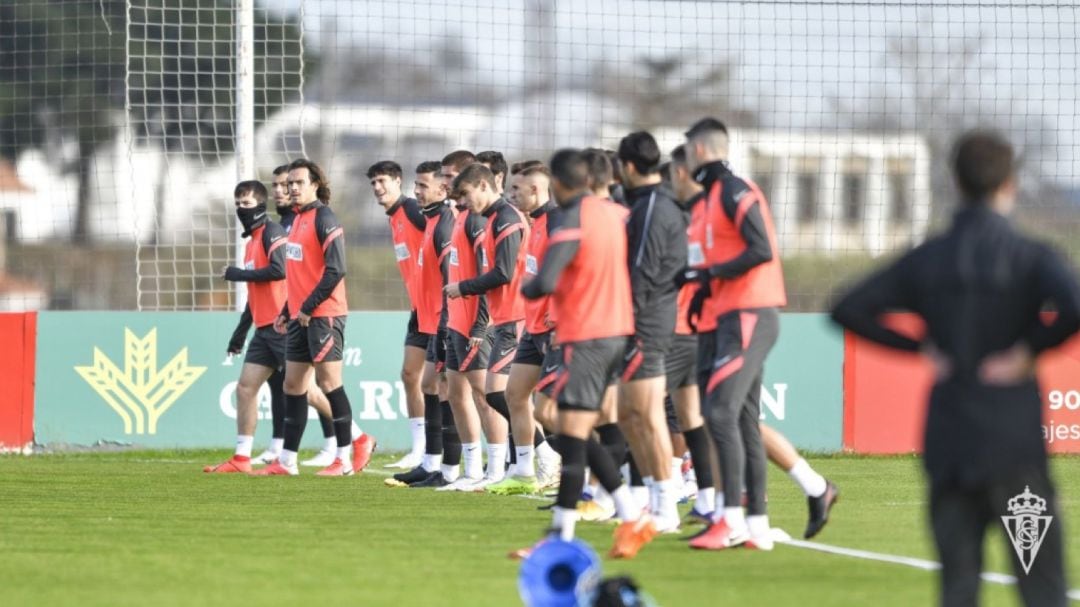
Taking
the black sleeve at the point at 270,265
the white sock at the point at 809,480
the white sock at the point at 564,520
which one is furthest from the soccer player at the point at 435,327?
the white sock at the point at 564,520

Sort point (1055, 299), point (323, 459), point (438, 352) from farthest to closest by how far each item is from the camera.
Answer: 1. point (323, 459)
2. point (438, 352)
3. point (1055, 299)

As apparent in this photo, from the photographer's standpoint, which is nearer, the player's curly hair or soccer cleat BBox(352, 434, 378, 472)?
the player's curly hair

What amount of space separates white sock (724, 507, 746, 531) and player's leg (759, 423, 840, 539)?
1.57 ft

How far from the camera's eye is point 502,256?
1277 centimetres

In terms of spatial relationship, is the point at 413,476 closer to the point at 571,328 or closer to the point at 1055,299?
the point at 571,328

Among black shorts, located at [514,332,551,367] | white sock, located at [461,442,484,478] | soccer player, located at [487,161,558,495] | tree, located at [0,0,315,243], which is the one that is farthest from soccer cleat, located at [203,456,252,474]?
tree, located at [0,0,315,243]

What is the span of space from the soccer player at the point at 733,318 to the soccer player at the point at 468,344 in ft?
12.8

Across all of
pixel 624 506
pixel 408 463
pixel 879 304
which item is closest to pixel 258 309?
pixel 408 463

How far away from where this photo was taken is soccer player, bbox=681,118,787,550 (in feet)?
30.4

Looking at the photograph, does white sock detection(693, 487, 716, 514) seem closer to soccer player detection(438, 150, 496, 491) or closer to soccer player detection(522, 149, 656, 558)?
soccer player detection(522, 149, 656, 558)

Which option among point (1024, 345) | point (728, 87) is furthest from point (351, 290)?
point (1024, 345)

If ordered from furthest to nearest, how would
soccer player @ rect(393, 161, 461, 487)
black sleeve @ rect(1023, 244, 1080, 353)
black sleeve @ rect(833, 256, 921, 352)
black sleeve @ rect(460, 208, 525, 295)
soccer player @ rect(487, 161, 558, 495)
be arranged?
soccer player @ rect(393, 161, 461, 487)
black sleeve @ rect(460, 208, 525, 295)
soccer player @ rect(487, 161, 558, 495)
black sleeve @ rect(833, 256, 921, 352)
black sleeve @ rect(1023, 244, 1080, 353)

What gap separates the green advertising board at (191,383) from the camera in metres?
17.7

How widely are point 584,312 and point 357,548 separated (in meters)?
1.76
